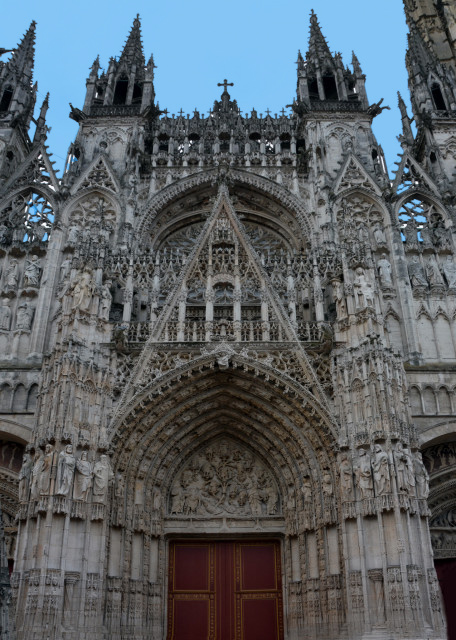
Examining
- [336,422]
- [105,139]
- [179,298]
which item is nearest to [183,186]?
[105,139]

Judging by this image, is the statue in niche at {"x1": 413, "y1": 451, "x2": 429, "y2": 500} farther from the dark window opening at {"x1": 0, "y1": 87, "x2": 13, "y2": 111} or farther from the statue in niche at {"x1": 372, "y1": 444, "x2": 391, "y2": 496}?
the dark window opening at {"x1": 0, "y1": 87, "x2": 13, "y2": 111}

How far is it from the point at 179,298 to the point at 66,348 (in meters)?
3.36

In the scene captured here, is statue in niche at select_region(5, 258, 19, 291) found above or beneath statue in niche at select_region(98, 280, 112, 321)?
above

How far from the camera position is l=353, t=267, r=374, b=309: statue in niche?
14.0m

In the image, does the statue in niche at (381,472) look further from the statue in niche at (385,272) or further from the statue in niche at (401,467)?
the statue in niche at (385,272)

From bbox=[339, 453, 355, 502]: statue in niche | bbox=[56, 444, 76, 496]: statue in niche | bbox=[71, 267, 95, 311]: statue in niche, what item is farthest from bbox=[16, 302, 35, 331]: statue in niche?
bbox=[339, 453, 355, 502]: statue in niche

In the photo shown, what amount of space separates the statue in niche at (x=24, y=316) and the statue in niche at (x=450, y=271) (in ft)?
39.4

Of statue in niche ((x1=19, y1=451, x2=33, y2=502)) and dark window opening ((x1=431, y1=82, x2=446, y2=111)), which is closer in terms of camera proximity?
statue in niche ((x1=19, y1=451, x2=33, y2=502))

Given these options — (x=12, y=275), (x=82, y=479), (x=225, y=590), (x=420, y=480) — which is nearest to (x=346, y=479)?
(x=420, y=480)

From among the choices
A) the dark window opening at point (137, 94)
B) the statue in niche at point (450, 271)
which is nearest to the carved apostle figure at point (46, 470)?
the statue in niche at point (450, 271)

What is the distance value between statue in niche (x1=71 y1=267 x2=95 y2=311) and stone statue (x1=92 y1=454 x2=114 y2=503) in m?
3.76

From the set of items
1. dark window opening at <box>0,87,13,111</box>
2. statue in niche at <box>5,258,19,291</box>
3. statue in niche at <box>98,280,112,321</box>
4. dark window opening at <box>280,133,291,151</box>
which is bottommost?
statue in niche at <box>98,280,112,321</box>

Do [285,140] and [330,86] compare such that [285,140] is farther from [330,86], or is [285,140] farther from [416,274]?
[416,274]

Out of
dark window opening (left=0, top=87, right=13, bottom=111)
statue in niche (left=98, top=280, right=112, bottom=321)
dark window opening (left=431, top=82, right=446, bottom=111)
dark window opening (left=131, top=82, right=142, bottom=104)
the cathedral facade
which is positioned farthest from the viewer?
dark window opening (left=131, top=82, right=142, bottom=104)
